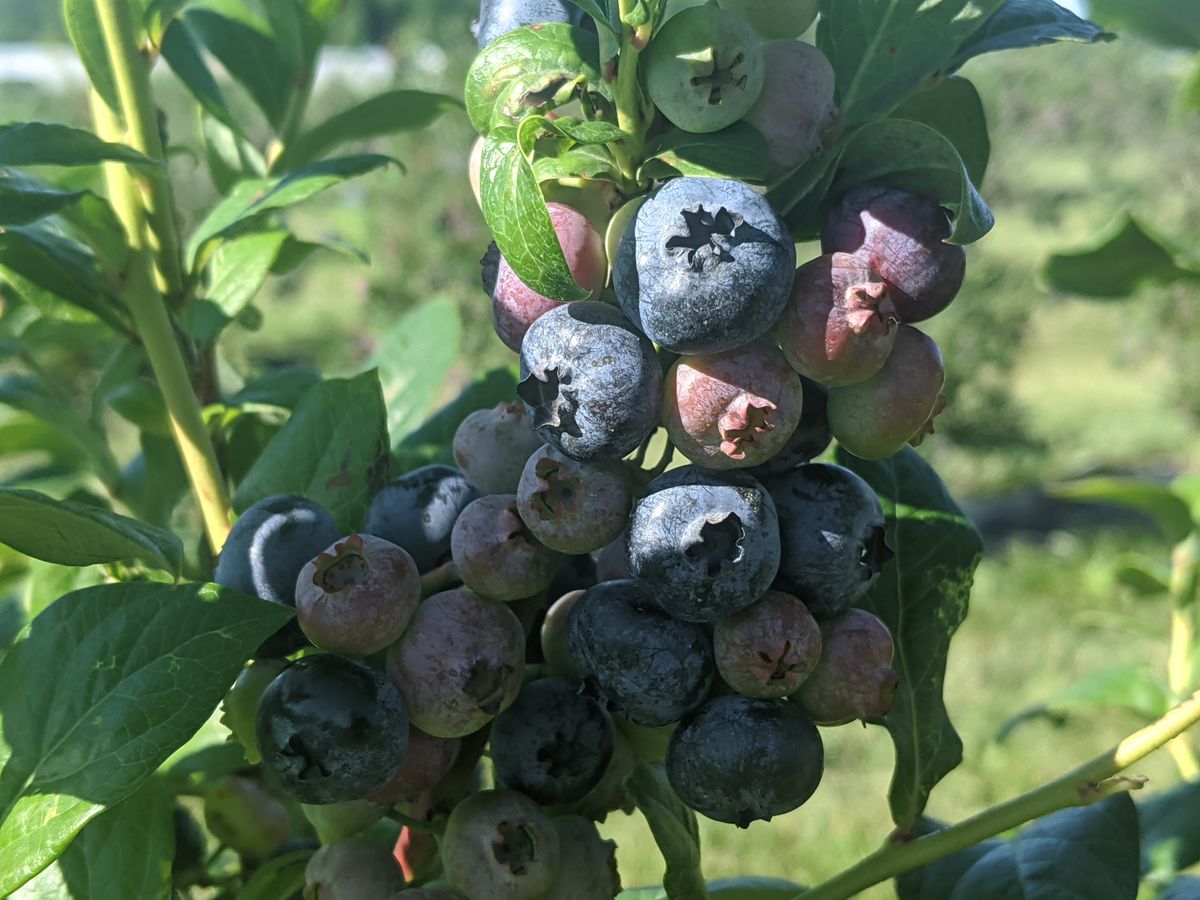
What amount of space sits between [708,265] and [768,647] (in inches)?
8.6

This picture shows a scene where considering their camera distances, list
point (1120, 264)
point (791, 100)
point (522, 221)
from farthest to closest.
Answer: point (1120, 264)
point (791, 100)
point (522, 221)

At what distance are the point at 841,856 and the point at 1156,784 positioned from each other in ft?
4.09

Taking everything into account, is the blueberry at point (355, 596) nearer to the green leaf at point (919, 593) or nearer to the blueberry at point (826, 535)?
the blueberry at point (826, 535)

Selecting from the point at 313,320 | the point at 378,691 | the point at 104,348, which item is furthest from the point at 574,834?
the point at 313,320

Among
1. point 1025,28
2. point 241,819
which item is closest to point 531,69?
point 1025,28

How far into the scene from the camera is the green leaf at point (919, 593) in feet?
2.88

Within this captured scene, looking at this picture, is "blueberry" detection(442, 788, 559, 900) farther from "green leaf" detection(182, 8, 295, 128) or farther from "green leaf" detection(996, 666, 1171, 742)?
"green leaf" detection(996, 666, 1171, 742)

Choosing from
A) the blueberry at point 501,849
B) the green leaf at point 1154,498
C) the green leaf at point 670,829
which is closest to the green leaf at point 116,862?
the blueberry at point 501,849

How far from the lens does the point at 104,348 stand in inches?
50.4

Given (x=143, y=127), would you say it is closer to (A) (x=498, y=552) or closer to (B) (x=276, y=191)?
(B) (x=276, y=191)

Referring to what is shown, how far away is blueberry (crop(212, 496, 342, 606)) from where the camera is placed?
735 mm

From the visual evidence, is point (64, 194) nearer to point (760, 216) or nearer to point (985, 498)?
point (760, 216)

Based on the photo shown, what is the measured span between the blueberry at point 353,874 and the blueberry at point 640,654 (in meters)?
0.20

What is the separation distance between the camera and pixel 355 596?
0.67 metres
